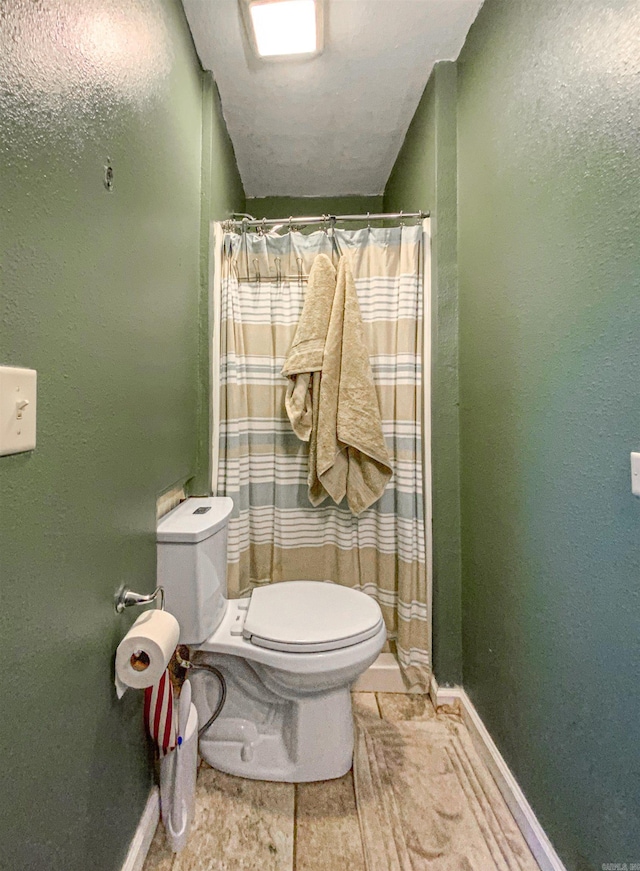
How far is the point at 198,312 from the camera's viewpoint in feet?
4.92

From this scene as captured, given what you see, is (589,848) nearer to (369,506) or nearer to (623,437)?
(623,437)

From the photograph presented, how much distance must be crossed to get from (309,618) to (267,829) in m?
0.53

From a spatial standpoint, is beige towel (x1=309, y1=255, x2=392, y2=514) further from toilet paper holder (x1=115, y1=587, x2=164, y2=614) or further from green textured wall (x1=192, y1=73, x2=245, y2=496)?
toilet paper holder (x1=115, y1=587, x2=164, y2=614)

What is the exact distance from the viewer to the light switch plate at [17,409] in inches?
20.0

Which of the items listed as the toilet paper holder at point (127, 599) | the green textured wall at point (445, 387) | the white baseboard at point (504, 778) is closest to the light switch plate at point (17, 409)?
the toilet paper holder at point (127, 599)

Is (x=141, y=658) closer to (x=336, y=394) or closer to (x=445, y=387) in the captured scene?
(x=336, y=394)

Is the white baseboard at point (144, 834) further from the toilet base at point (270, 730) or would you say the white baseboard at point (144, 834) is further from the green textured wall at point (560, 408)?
the green textured wall at point (560, 408)

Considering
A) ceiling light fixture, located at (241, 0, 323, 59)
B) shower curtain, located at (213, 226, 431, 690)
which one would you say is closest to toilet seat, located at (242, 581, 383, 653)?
shower curtain, located at (213, 226, 431, 690)

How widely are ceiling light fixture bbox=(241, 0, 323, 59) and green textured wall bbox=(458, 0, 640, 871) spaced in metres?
0.57

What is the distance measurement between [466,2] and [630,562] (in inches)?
69.6

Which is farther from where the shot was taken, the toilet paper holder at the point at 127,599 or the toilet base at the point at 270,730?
the toilet base at the point at 270,730

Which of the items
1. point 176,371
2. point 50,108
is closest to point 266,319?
point 176,371

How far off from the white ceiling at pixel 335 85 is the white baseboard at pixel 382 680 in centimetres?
238

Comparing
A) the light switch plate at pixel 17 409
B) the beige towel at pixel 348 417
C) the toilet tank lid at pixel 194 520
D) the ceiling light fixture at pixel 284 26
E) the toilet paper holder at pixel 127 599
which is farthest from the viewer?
the beige towel at pixel 348 417
